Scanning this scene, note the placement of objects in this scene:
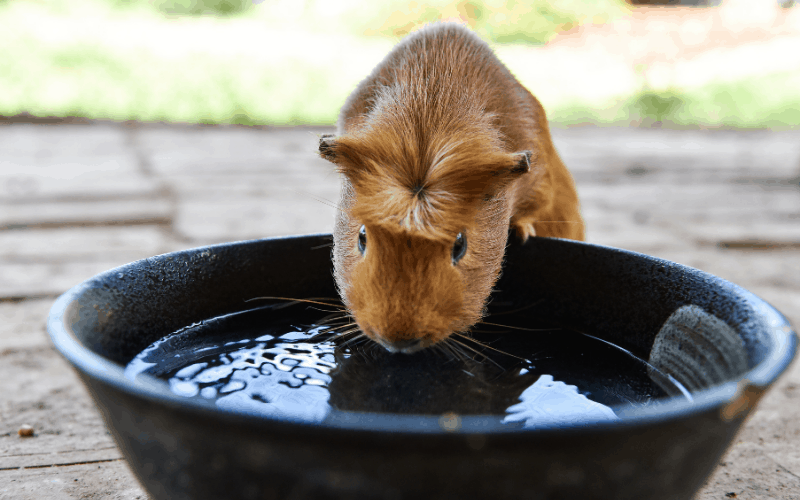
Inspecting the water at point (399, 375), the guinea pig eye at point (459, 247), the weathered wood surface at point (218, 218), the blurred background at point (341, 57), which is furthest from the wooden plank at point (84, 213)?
the blurred background at point (341, 57)

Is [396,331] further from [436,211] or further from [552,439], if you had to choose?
[552,439]

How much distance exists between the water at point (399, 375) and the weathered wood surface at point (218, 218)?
0.38 metres

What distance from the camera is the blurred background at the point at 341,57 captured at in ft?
28.6

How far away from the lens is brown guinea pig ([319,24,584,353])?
1.45m

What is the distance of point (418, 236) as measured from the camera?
1.43 m

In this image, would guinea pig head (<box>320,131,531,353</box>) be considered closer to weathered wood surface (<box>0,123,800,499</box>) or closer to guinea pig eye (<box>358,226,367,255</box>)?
guinea pig eye (<box>358,226,367,255</box>)

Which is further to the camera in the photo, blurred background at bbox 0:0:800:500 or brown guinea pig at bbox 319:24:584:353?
blurred background at bbox 0:0:800:500

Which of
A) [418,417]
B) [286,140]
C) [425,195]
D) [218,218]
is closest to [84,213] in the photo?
[218,218]

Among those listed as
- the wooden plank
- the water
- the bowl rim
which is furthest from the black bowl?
the wooden plank

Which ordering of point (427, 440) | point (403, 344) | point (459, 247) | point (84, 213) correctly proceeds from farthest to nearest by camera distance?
point (84, 213)
point (459, 247)
point (403, 344)
point (427, 440)

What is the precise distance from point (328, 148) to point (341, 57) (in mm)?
8998

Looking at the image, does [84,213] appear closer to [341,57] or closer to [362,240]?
[362,240]

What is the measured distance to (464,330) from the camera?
5.24ft

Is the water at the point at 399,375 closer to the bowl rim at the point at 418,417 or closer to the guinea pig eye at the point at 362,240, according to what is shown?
the guinea pig eye at the point at 362,240
